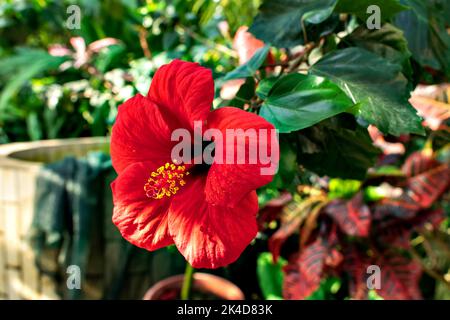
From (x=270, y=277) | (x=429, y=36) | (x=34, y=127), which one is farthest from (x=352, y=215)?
(x=34, y=127)

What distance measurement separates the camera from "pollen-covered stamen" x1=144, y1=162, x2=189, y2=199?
0.97 feet

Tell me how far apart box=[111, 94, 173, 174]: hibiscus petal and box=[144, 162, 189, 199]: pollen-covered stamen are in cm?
1

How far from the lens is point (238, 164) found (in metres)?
0.25

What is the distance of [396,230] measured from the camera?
44.5 inches

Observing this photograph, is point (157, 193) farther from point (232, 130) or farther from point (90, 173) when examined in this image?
point (90, 173)

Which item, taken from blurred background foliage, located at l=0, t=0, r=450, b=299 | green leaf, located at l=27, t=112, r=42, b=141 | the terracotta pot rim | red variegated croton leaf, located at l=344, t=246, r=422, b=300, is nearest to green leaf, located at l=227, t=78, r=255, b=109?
blurred background foliage, located at l=0, t=0, r=450, b=299

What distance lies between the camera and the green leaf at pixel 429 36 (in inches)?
16.1

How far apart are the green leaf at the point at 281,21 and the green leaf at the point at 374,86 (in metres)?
0.05

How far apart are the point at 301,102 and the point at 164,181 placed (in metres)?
0.09

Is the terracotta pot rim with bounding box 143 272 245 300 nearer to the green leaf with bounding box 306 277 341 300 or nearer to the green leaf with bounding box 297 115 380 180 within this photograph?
the green leaf with bounding box 306 277 341 300

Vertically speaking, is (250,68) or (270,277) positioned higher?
(250,68)

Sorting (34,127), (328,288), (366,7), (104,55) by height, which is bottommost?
(34,127)

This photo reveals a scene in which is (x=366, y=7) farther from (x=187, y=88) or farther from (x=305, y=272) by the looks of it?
(x=305, y=272)

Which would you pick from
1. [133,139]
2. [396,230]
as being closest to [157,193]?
[133,139]
